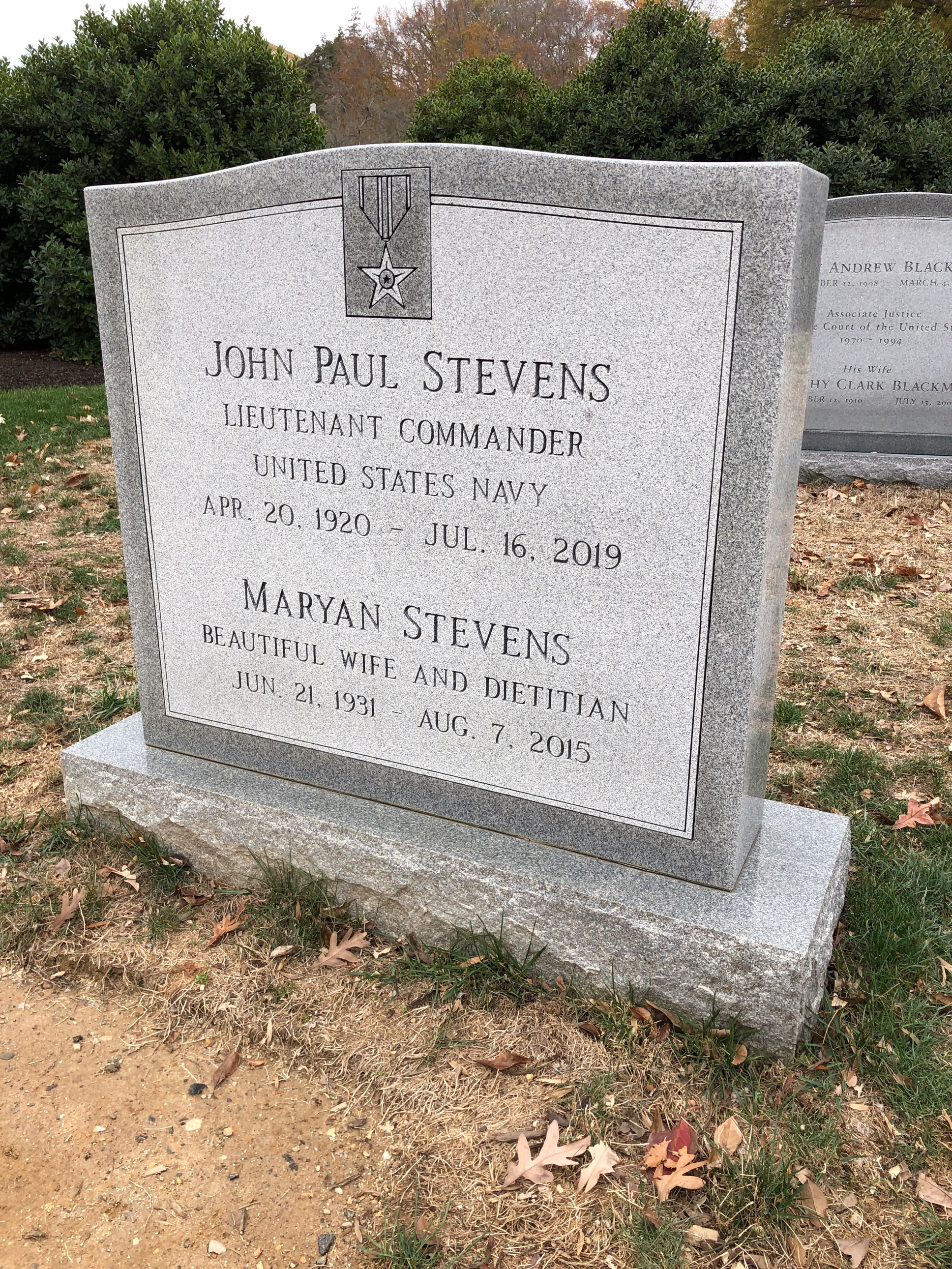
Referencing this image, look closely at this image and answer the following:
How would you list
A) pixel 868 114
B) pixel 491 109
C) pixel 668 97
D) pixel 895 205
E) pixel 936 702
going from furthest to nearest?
pixel 491 109, pixel 668 97, pixel 868 114, pixel 895 205, pixel 936 702

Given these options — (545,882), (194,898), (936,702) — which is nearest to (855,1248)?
(545,882)

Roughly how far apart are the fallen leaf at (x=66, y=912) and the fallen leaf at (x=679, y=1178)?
182 cm

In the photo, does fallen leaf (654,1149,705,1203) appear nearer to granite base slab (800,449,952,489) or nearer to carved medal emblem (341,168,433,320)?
carved medal emblem (341,168,433,320)

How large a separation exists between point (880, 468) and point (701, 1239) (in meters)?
6.20

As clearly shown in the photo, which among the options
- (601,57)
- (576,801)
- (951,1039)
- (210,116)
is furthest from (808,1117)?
(210,116)

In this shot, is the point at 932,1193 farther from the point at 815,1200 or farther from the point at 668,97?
A: the point at 668,97

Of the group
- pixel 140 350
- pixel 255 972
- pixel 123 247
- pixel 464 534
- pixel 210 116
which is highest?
pixel 210 116

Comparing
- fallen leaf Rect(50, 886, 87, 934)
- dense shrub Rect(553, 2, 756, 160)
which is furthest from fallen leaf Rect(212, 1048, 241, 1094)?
dense shrub Rect(553, 2, 756, 160)

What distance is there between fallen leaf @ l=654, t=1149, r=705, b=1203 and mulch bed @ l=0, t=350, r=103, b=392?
995cm

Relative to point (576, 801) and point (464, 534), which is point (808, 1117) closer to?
point (576, 801)

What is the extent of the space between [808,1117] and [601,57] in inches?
433

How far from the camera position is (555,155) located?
2252mm

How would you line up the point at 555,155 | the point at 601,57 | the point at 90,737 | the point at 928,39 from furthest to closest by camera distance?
the point at 601,57 → the point at 928,39 → the point at 90,737 → the point at 555,155

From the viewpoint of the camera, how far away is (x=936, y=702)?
4141 mm
